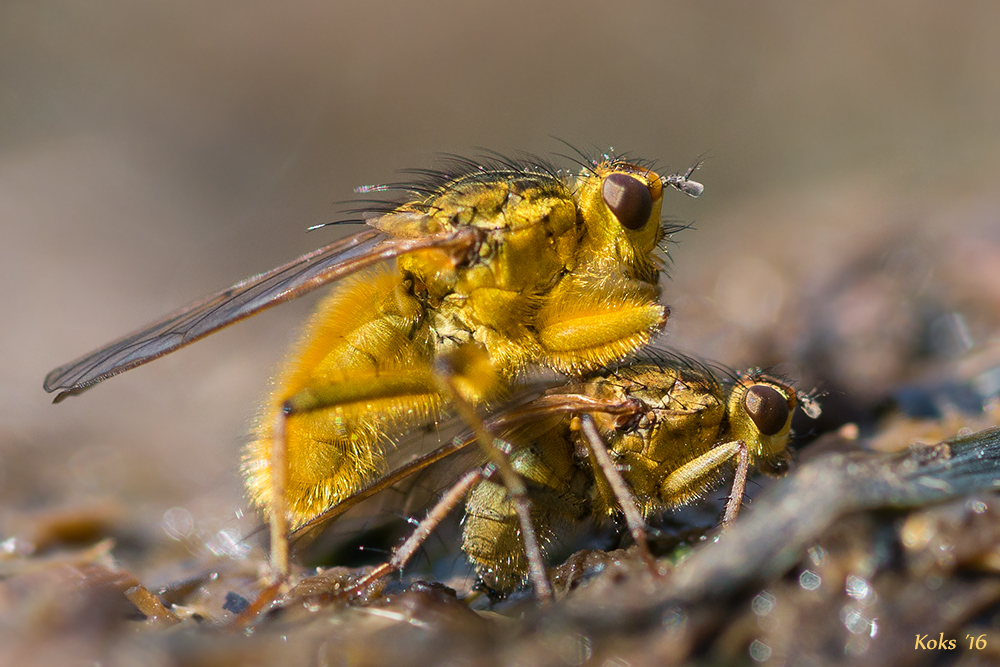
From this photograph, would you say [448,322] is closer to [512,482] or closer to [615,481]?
[512,482]

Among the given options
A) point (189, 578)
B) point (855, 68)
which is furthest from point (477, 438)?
point (855, 68)

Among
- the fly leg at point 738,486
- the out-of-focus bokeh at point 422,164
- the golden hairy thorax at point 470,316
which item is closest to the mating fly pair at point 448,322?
the golden hairy thorax at point 470,316

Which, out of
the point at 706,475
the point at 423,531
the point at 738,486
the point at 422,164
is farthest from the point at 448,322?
the point at 422,164

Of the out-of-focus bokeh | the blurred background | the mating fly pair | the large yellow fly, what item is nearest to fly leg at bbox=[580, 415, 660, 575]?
the mating fly pair

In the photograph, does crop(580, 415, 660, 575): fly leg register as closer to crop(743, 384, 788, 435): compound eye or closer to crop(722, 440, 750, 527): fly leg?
crop(722, 440, 750, 527): fly leg

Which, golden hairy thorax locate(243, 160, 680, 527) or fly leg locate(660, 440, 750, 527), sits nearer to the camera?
fly leg locate(660, 440, 750, 527)

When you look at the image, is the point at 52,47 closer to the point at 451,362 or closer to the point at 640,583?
the point at 451,362

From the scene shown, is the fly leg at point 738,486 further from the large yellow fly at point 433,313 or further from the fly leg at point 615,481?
the large yellow fly at point 433,313
